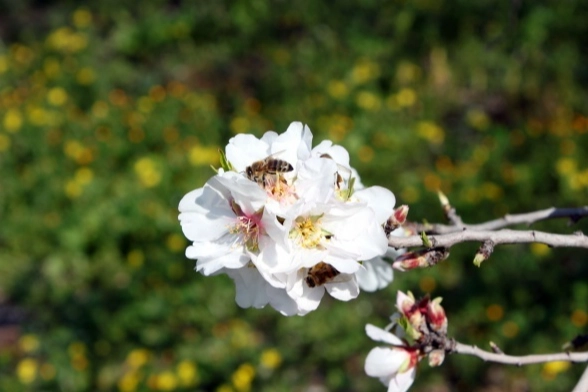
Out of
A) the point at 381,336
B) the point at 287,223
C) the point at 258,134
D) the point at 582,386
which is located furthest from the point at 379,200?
the point at 258,134

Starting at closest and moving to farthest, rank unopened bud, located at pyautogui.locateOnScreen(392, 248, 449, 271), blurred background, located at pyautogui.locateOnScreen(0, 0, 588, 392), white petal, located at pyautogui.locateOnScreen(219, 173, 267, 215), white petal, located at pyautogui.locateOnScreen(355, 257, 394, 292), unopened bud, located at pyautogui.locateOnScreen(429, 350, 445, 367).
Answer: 1. white petal, located at pyautogui.locateOnScreen(219, 173, 267, 215)
2. unopened bud, located at pyautogui.locateOnScreen(392, 248, 449, 271)
3. unopened bud, located at pyautogui.locateOnScreen(429, 350, 445, 367)
4. white petal, located at pyautogui.locateOnScreen(355, 257, 394, 292)
5. blurred background, located at pyautogui.locateOnScreen(0, 0, 588, 392)

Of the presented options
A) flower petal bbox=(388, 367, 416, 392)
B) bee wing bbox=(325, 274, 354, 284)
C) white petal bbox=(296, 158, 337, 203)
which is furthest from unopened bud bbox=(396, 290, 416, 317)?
white petal bbox=(296, 158, 337, 203)

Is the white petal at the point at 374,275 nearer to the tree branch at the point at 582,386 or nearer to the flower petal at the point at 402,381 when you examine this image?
the flower petal at the point at 402,381

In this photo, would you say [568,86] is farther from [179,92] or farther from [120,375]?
[120,375]

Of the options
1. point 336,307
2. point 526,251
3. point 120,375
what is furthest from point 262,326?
point 526,251

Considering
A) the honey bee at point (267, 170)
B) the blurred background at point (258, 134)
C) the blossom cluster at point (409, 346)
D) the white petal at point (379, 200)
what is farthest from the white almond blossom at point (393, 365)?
the blurred background at point (258, 134)

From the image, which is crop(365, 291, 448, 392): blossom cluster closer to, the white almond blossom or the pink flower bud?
the white almond blossom
